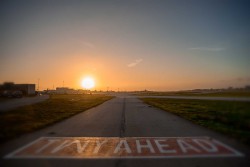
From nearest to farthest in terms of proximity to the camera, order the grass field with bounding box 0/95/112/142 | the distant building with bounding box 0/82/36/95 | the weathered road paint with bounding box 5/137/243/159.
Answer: the weathered road paint with bounding box 5/137/243/159, the grass field with bounding box 0/95/112/142, the distant building with bounding box 0/82/36/95

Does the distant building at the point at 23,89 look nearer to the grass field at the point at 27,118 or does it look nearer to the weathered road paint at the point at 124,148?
the grass field at the point at 27,118

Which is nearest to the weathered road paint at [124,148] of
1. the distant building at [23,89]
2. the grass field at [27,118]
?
the grass field at [27,118]

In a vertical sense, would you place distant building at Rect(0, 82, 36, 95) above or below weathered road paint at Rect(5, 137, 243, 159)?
above

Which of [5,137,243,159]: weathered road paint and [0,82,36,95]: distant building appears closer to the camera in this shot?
[5,137,243,159]: weathered road paint

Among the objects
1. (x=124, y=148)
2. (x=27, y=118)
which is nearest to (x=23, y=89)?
(x=27, y=118)

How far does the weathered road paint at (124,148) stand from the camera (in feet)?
30.0

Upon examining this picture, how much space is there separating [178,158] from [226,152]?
206 cm

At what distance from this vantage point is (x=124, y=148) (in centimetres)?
1018

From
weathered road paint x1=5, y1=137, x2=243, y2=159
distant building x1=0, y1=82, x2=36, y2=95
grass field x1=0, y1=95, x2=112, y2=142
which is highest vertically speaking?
distant building x1=0, y1=82, x2=36, y2=95

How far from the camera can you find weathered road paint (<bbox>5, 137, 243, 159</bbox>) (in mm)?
9132

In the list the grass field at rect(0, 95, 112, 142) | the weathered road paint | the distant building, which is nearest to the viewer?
the weathered road paint

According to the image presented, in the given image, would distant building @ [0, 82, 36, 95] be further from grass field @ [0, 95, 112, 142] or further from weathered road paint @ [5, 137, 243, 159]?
weathered road paint @ [5, 137, 243, 159]

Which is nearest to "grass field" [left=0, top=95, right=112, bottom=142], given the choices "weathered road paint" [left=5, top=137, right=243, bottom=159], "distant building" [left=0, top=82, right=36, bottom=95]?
"weathered road paint" [left=5, top=137, right=243, bottom=159]

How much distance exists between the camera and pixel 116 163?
8.00m
